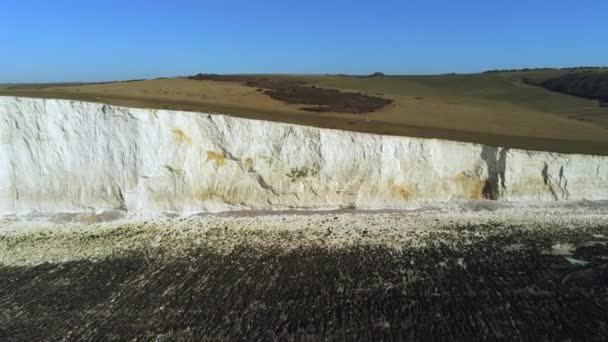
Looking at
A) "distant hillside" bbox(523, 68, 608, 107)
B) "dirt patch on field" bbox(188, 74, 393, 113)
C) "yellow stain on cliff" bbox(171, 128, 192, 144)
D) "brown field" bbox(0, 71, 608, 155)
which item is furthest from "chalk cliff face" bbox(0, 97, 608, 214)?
"distant hillside" bbox(523, 68, 608, 107)

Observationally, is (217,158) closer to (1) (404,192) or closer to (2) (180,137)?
(2) (180,137)

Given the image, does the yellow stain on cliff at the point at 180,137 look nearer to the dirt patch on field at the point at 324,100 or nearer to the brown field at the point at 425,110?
the brown field at the point at 425,110

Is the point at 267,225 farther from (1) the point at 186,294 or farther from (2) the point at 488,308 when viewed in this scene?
(2) the point at 488,308

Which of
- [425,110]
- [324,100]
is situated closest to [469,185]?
[425,110]

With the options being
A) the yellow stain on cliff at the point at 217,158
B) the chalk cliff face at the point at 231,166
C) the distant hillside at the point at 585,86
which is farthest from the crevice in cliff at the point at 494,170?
the distant hillside at the point at 585,86

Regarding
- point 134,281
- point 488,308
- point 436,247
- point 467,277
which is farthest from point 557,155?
point 134,281

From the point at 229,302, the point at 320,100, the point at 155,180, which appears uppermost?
the point at 320,100

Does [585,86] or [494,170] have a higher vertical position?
[585,86]
